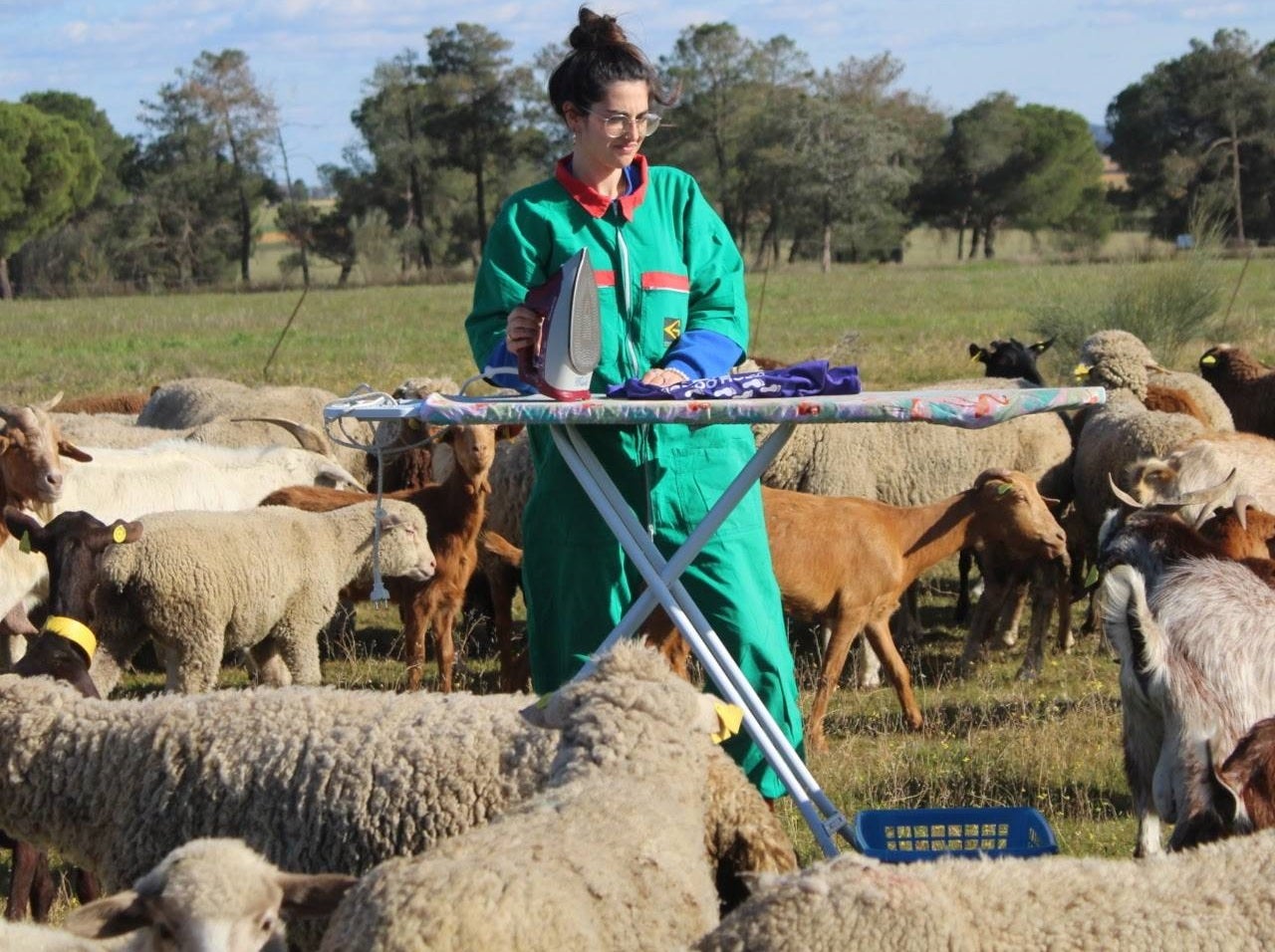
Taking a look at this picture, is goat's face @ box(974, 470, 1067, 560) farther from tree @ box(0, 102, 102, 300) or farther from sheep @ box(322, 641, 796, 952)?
tree @ box(0, 102, 102, 300)

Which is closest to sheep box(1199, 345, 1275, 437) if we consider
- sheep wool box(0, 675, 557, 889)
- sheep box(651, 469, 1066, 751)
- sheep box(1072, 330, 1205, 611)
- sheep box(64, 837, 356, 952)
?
sheep box(1072, 330, 1205, 611)

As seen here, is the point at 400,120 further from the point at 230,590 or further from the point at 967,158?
the point at 230,590

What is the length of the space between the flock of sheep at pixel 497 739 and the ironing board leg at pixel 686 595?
0.33 m

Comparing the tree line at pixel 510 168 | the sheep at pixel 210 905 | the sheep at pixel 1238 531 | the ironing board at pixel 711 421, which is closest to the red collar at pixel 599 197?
the ironing board at pixel 711 421

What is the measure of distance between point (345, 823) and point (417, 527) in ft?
13.9

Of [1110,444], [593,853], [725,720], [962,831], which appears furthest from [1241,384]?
[593,853]

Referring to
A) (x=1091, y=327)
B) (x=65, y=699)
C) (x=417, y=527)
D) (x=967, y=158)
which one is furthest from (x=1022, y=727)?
(x=967, y=158)

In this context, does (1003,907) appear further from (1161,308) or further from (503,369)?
(1161,308)

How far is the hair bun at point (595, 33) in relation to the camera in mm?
4855

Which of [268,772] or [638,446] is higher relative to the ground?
[638,446]

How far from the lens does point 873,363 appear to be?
2348 centimetres

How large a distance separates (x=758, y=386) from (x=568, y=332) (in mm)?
567

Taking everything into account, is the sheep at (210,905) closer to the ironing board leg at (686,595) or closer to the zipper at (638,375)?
the ironing board leg at (686,595)

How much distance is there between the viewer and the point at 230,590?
7.80 m
